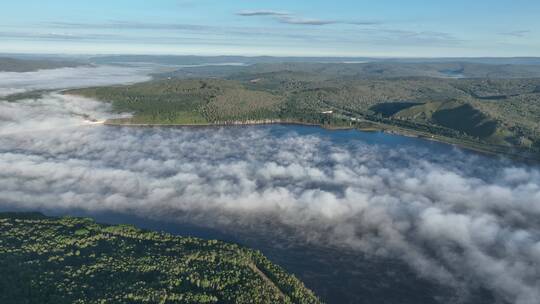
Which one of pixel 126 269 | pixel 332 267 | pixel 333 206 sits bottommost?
pixel 332 267

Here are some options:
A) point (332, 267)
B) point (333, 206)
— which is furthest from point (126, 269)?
point (333, 206)

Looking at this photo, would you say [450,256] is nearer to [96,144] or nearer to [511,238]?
[511,238]

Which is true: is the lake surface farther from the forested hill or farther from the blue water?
the forested hill

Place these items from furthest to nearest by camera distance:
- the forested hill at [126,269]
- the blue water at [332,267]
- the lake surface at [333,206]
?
the lake surface at [333,206] → the blue water at [332,267] → the forested hill at [126,269]

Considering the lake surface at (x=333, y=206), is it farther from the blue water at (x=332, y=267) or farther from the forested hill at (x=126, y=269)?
the forested hill at (x=126, y=269)

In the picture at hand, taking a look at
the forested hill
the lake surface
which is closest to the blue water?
the lake surface

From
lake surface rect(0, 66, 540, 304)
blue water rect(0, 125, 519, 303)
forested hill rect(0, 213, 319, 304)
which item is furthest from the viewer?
lake surface rect(0, 66, 540, 304)

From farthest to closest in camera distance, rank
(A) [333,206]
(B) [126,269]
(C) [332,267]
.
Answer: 1. (A) [333,206]
2. (C) [332,267]
3. (B) [126,269]

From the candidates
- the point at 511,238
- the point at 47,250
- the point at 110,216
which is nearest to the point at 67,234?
the point at 47,250

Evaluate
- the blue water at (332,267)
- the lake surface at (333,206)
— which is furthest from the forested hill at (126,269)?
the lake surface at (333,206)

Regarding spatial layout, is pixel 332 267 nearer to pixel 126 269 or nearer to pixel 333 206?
pixel 333 206
